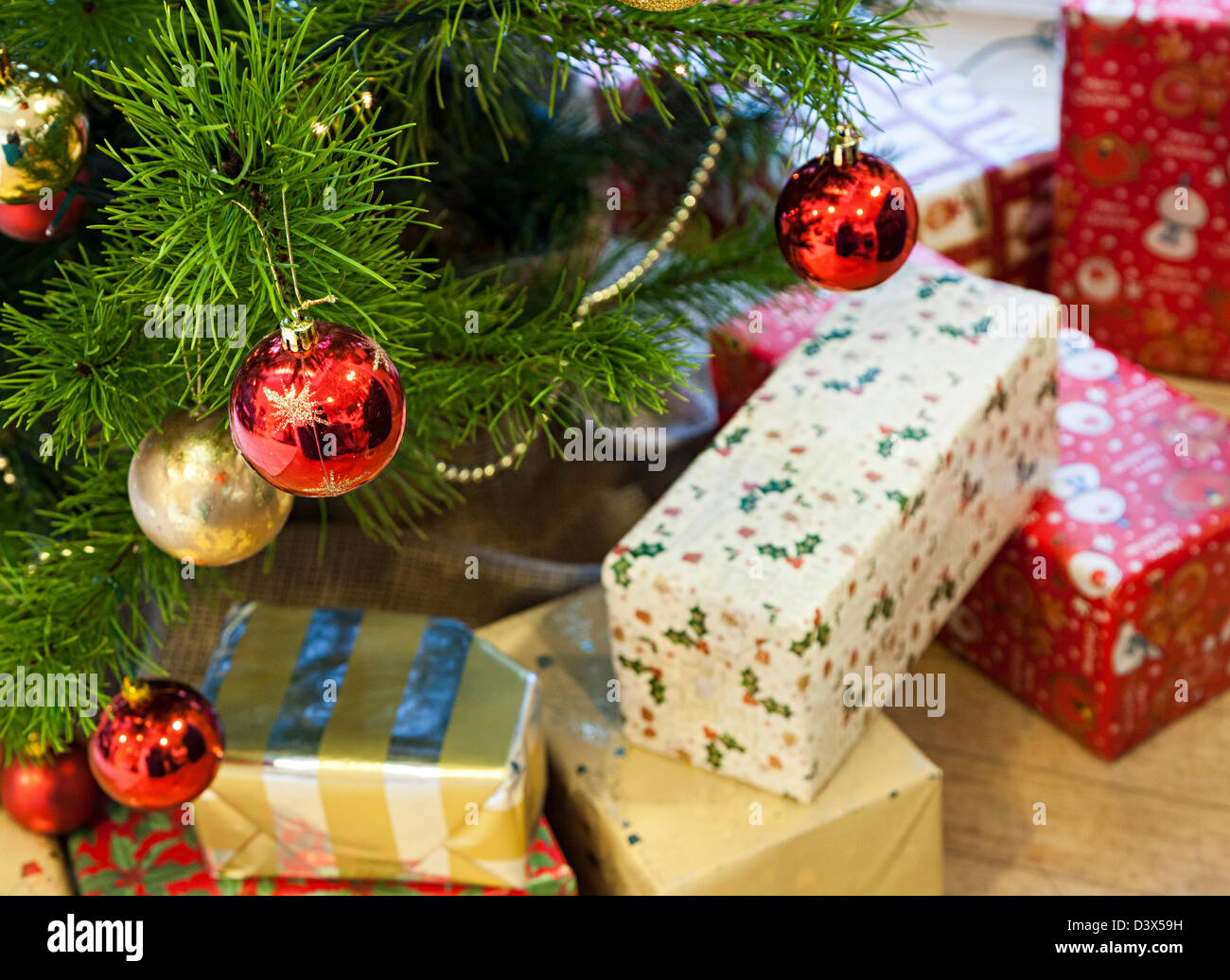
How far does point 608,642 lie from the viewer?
1036 millimetres

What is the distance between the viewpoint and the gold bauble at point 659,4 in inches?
20.9

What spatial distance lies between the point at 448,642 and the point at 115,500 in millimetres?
296

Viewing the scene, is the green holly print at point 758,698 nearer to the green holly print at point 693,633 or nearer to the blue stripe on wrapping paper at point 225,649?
the green holly print at point 693,633

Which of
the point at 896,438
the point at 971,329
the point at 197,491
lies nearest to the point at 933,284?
the point at 971,329

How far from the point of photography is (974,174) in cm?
143

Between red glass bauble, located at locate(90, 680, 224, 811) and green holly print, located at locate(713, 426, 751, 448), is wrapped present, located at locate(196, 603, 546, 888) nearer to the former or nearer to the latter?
red glass bauble, located at locate(90, 680, 224, 811)

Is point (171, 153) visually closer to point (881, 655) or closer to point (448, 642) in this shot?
point (448, 642)

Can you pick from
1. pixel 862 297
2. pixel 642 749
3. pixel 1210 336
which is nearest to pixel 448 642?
pixel 642 749

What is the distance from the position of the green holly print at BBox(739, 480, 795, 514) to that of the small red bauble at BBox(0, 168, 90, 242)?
48 centimetres

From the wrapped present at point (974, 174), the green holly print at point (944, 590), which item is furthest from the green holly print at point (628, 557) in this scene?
the wrapped present at point (974, 174)

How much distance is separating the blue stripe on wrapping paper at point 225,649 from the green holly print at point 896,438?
1.59 feet

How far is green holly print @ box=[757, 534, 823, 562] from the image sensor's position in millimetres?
875

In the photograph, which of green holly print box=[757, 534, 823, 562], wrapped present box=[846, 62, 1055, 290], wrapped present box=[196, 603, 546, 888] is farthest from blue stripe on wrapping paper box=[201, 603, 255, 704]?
wrapped present box=[846, 62, 1055, 290]

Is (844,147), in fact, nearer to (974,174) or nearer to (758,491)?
(758,491)
